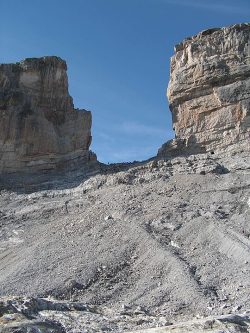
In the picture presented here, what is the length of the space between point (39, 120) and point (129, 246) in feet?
62.0

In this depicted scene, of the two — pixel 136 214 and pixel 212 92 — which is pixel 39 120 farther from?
pixel 136 214


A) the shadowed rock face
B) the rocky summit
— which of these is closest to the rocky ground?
the rocky summit

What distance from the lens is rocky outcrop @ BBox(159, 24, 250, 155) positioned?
133 ft

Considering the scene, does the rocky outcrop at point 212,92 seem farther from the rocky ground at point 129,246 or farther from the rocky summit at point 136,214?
the rocky ground at point 129,246

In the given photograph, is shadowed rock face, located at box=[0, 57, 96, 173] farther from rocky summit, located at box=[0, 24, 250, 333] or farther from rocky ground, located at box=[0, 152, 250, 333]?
rocky ground, located at box=[0, 152, 250, 333]

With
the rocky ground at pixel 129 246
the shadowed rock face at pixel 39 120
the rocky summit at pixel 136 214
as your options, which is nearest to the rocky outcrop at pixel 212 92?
the rocky summit at pixel 136 214

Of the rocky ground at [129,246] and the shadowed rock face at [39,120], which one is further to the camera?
the shadowed rock face at [39,120]

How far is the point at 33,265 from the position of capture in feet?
96.2

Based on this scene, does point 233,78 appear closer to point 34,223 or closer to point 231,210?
point 231,210

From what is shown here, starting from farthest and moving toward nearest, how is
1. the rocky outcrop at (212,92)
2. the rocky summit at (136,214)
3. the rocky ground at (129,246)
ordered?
1. the rocky outcrop at (212,92)
2. the rocky summit at (136,214)
3. the rocky ground at (129,246)

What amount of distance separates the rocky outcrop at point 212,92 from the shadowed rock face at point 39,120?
7.55 metres

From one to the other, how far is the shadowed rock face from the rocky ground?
2877 mm

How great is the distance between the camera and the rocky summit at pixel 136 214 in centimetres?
2250

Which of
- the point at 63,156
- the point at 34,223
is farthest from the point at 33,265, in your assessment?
the point at 63,156
